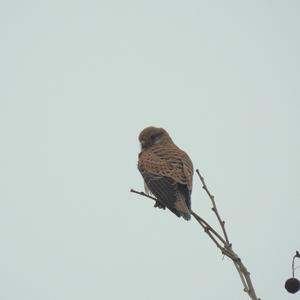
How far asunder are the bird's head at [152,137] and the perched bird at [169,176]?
0.60ft

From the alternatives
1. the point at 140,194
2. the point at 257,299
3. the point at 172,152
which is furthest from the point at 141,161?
the point at 257,299

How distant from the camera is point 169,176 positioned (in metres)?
6.61

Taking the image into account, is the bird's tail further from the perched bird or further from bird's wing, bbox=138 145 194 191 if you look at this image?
bird's wing, bbox=138 145 194 191

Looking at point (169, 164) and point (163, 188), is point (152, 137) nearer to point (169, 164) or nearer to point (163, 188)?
point (169, 164)

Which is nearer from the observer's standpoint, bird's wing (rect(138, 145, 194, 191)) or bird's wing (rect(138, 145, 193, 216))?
bird's wing (rect(138, 145, 193, 216))

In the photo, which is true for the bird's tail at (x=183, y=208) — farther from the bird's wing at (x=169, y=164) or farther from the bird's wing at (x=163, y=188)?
the bird's wing at (x=169, y=164)

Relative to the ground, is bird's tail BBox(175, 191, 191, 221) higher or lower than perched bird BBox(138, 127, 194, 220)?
lower

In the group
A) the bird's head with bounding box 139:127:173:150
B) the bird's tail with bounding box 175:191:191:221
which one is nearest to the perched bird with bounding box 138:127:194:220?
the bird's tail with bounding box 175:191:191:221

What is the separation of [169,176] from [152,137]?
168 cm

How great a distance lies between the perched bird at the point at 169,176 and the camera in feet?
20.0

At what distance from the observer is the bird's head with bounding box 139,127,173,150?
318 inches

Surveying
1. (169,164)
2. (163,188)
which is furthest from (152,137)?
(163,188)

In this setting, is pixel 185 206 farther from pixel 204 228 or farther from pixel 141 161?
pixel 204 228

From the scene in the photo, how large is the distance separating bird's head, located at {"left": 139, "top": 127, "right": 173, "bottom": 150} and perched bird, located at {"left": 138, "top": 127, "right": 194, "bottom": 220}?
7.2 inches
